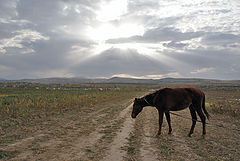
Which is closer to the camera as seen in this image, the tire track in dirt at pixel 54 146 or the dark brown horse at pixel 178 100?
the tire track in dirt at pixel 54 146

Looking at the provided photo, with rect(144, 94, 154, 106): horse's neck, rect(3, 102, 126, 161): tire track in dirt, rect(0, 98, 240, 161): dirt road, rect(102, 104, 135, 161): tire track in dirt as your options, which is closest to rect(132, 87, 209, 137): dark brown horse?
rect(144, 94, 154, 106): horse's neck

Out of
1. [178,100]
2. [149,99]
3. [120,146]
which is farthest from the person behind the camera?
[149,99]

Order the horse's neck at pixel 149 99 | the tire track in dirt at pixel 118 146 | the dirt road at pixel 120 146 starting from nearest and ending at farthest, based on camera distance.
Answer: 1. the tire track in dirt at pixel 118 146
2. the dirt road at pixel 120 146
3. the horse's neck at pixel 149 99

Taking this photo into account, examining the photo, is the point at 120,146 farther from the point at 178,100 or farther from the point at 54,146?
the point at 178,100

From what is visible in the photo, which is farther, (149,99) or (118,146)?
(149,99)

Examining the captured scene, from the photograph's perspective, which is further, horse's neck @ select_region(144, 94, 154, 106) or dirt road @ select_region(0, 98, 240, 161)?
horse's neck @ select_region(144, 94, 154, 106)

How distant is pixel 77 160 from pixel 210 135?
657 centimetres

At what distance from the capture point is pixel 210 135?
8469 millimetres

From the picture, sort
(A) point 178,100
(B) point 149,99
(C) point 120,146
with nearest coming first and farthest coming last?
(C) point 120,146 → (A) point 178,100 → (B) point 149,99

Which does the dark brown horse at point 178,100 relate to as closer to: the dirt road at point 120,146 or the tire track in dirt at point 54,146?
the dirt road at point 120,146

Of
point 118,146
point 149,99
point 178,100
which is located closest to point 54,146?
point 118,146

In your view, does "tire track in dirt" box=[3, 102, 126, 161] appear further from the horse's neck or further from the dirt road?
the horse's neck

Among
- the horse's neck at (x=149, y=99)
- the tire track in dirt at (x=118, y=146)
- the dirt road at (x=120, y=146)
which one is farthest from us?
the horse's neck at (x=149, y=99)

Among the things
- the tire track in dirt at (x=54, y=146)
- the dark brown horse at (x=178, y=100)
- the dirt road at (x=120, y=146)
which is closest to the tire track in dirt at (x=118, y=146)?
the dirt road at (x=120, y=146)
